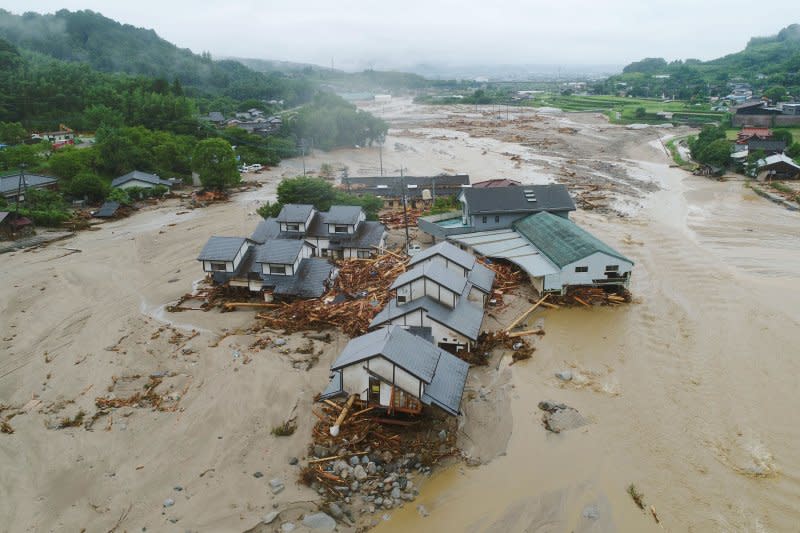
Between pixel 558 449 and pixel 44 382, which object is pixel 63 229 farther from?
pixel 558 449

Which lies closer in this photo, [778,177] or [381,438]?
[381,438]

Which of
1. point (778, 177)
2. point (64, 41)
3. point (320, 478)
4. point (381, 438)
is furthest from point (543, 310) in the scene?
point (64, 41)

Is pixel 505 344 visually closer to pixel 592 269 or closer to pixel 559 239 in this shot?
pixel 592 269

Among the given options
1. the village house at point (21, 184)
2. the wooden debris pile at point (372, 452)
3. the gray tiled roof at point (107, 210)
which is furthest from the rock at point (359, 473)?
the village house at point (21, 184)

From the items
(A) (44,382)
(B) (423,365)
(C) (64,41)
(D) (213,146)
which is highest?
(C) (64,41)

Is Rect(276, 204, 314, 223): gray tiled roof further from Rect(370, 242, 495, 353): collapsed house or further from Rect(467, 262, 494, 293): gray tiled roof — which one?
Rect(467, 262, 494, 293): gray tiled roof

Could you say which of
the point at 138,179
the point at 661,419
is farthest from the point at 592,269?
the point at 138,179

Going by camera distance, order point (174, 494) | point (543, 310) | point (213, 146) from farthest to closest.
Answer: point (213, 146) → point (543, 310) → point (174, 494)
